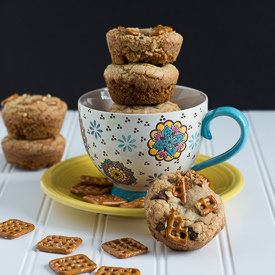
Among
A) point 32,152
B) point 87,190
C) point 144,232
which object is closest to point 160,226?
point 144,232

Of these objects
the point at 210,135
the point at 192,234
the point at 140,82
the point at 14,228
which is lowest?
the point at 14,228

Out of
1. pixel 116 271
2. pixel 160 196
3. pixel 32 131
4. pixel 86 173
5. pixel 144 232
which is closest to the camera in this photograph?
pixel 116 271

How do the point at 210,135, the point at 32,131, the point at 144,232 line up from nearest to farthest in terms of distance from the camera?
1. the point at 144,232
2. the point at 210,135
3. the point at 32,131

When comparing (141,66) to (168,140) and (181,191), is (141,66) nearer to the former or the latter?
(168,140)

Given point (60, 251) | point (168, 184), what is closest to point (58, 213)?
point (60, 251)

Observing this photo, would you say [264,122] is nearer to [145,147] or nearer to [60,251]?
[145,147]

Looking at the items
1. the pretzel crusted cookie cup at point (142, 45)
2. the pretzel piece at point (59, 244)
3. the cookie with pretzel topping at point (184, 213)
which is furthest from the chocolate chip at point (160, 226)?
the pretzel crusted cookie cup at point (142, 45)
